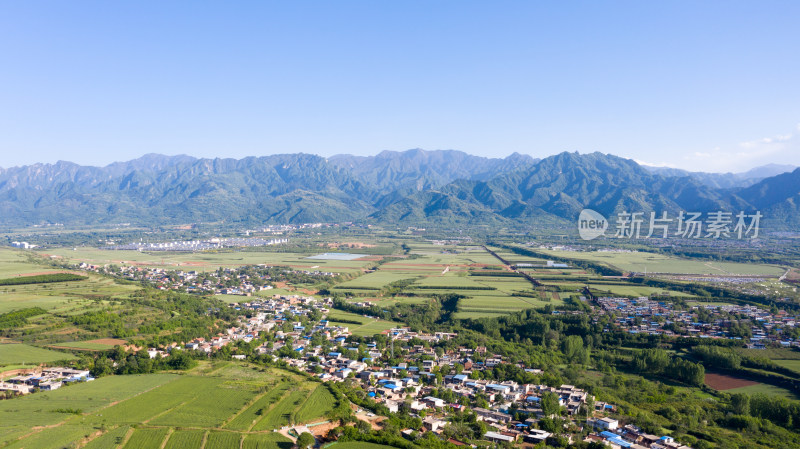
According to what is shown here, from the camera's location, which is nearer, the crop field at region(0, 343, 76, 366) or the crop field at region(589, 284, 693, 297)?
the crop field at region(0, 343, 76, 366)

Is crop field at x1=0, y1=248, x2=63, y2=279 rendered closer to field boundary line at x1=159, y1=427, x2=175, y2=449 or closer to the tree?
field boundary line at x1=159, y1=427, x2=175, y2=449

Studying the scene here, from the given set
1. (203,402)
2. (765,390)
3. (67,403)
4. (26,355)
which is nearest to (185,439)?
(203,402)

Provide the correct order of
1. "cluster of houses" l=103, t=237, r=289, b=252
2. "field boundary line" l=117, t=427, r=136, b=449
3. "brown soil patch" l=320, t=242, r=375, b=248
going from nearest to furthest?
"field boundary line" l=117, t=427, r=136, b=449 → "cluster of houses" l=103, t=237, r=289, b=252 → "brown soil patch" l=320, t=242, r=375, b=248

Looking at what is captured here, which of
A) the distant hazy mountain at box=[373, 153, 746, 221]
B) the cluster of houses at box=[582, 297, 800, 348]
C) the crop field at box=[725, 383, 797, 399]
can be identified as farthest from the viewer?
the distant hazy mountain at box=[373, 153, 746, 221]

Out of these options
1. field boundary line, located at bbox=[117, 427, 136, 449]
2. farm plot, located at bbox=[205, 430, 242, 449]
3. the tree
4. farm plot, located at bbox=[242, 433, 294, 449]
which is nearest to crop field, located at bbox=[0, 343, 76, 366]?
field boundary line, located at bbox=[117, 427, 136, 449]

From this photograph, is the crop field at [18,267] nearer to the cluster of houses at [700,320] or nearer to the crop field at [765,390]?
the cluster of houses at [700,320]

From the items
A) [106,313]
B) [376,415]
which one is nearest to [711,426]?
[376,415]

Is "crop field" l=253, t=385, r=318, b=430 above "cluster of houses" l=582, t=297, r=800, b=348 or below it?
below

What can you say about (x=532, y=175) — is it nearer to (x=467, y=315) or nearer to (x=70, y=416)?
(x=467, y=315)
